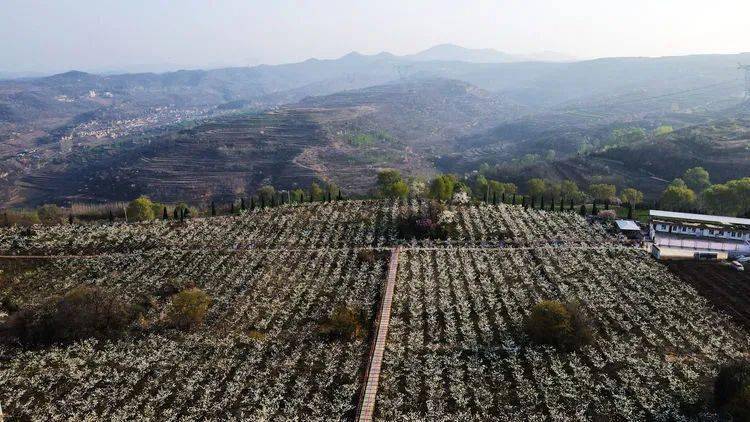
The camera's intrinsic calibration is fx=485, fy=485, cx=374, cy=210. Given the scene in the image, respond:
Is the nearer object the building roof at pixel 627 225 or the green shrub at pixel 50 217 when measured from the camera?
the building roof at pixel 627 225

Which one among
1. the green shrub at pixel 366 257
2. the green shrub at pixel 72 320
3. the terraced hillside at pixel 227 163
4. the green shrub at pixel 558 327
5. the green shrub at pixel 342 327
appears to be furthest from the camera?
the terraced hillside at pixel 227 163

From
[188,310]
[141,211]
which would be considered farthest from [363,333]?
[141,211]

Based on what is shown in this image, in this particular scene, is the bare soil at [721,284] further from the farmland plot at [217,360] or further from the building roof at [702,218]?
the farmland plot at [217,360]

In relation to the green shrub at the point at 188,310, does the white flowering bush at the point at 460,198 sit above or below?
above

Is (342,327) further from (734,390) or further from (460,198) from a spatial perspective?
(460,198)

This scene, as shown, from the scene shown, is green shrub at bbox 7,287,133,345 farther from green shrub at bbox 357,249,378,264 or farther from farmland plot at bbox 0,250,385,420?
green shrub at bbox 357,249,378,264

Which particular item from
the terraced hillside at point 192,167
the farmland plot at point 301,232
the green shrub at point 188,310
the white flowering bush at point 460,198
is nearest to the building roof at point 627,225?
the farmland plot at point 301,232
